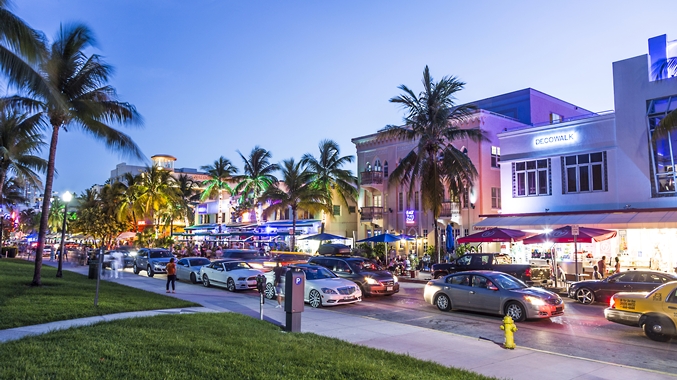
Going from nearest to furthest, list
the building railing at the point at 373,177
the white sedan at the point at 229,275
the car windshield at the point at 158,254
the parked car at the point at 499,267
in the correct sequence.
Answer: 1. the parked car at the point at 499,267
2. the white sedan at the point at 229,275
3. the car windshield at the point at 158,254
4. the building railing at the point at 373,177

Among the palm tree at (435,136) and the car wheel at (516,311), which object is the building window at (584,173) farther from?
the car wheel at (516,311)

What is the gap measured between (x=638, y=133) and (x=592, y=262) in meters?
6.92

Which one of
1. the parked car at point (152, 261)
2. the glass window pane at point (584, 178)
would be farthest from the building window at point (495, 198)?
the parked car at point (152, 261)

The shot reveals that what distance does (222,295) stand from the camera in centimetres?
2038

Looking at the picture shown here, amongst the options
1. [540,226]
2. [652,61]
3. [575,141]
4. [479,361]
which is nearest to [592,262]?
[540,226]

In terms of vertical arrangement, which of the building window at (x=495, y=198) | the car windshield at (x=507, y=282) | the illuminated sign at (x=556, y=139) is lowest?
the car windshield at (x=507, y=282)

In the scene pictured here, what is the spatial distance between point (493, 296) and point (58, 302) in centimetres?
1203

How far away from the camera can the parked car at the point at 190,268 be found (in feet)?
84.1

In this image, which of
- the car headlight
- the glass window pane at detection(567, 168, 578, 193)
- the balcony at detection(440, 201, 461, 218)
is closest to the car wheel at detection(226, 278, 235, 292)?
the car headlight

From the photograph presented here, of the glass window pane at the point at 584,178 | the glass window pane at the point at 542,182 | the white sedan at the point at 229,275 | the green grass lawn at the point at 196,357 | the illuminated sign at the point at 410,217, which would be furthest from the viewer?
the illuminated sign at the point at 410,217

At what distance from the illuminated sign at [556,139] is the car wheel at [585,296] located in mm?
13227

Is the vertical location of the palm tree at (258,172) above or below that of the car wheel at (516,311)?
above

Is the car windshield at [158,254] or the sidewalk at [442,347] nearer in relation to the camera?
the sidewalk at [442,347]

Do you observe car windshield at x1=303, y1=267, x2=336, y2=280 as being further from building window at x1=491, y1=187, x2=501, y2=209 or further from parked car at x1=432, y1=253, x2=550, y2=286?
building window at x1=491, y1=187, x2=501, y2=209
